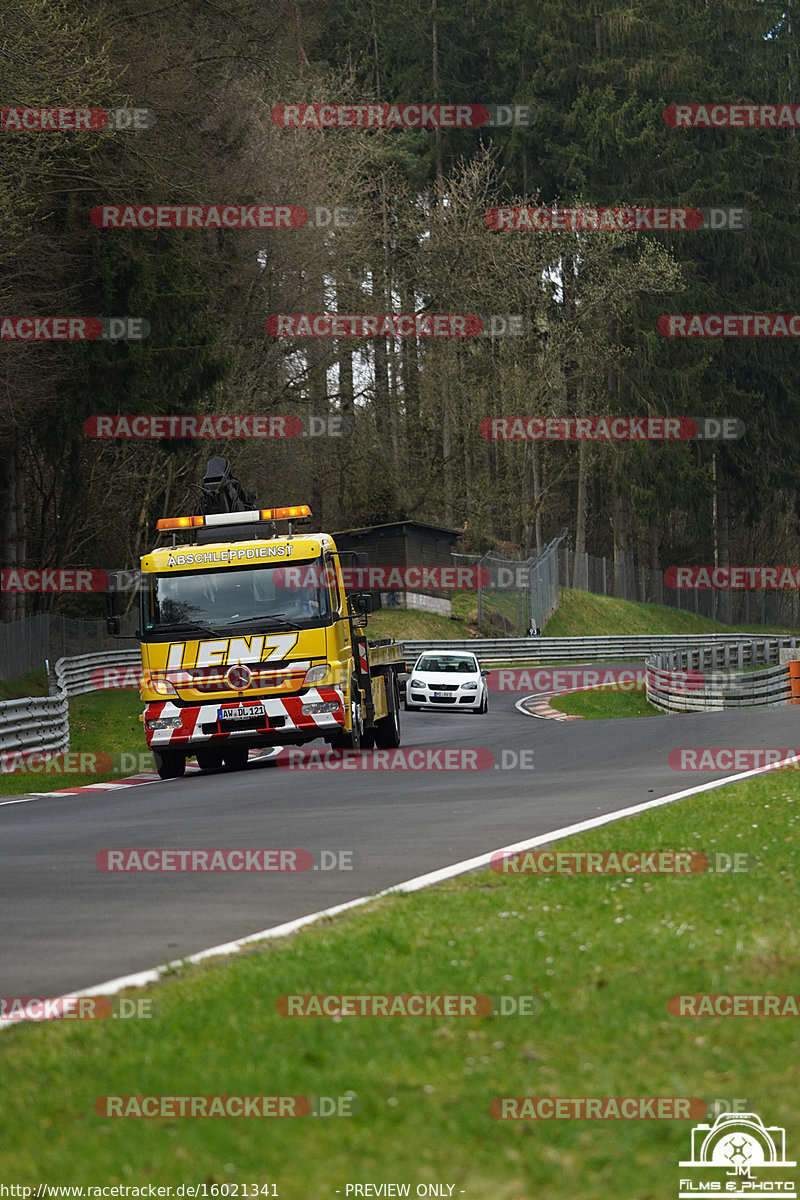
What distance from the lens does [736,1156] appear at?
4.62 metres

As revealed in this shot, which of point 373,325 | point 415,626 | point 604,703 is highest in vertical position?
point 373,325

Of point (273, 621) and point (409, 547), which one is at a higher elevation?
point (273, 621)

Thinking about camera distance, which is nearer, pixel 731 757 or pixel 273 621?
pixel 731 757

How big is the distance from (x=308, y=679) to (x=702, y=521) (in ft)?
195

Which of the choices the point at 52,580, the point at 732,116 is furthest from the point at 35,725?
the point at 732,116

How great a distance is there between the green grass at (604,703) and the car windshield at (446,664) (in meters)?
2.39

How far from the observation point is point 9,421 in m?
31.4

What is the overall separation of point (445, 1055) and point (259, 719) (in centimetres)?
1498

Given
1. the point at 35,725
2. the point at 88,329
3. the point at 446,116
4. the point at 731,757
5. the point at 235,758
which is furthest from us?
the point at 446,116

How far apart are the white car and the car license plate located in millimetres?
15835

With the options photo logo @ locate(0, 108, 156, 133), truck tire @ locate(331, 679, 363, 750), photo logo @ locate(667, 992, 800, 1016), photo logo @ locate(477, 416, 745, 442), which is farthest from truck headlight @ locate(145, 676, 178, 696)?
photo logo @ locate(477, 416, 745, 442)

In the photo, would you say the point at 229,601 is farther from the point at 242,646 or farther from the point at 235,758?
the point at 235,758

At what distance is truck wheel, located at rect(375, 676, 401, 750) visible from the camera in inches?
950

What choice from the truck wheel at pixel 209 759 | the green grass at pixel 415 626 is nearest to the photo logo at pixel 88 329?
the truck wheel at pixel 209 759
